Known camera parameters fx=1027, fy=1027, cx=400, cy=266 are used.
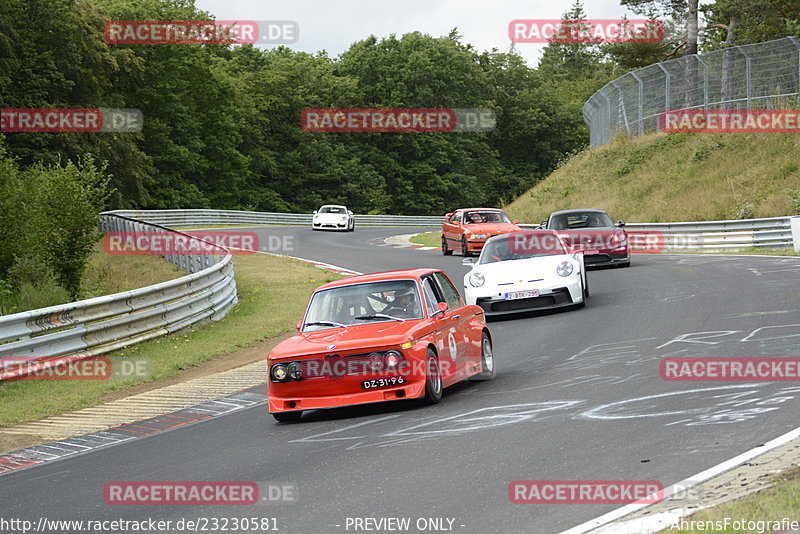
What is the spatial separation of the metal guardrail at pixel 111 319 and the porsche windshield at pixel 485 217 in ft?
37.5

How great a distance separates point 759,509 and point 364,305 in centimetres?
580

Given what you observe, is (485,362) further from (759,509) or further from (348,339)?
(759,509)

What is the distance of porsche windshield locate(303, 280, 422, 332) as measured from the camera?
10323mm

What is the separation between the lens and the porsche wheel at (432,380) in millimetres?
9492

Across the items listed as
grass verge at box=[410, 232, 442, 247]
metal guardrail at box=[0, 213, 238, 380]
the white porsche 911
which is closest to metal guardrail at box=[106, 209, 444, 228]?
grass verge at box=[410, 232, 442, 247]

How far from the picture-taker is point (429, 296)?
10.7 meters

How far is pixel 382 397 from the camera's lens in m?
9.37

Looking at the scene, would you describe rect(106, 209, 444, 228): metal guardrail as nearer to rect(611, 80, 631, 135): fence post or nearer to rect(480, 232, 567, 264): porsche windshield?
rect(611, 80, 631, 135): fence post

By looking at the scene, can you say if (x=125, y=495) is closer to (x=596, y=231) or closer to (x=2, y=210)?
(x=2, y=210)

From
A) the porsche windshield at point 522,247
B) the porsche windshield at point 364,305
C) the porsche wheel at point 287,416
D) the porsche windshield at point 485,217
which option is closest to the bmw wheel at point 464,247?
the porsche windshield at point 485,217

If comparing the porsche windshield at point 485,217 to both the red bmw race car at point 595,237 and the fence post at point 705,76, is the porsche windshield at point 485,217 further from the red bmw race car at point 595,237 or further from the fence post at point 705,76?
the fence post at point 705,76

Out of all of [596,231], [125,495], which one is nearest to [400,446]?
[125,495]

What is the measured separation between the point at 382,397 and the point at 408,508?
3335mm

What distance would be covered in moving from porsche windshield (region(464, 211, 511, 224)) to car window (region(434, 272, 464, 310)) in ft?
63.0
